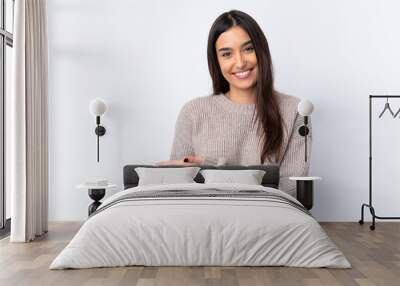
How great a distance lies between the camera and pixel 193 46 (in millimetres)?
6879

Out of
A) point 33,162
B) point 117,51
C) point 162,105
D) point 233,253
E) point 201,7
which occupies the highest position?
point 201,7

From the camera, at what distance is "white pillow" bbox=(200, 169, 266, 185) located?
18.5 ft

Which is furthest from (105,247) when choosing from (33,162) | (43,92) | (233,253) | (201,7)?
(201,7)

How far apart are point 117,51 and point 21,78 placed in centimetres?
160

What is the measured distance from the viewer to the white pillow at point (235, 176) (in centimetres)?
564

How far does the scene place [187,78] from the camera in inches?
271

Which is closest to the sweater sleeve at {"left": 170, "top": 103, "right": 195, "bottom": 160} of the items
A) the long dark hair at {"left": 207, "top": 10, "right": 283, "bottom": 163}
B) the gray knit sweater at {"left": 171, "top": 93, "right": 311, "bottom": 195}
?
the gray knit sweater at {"left": 171, "top": 93, "right": 311, "bottom": 195}

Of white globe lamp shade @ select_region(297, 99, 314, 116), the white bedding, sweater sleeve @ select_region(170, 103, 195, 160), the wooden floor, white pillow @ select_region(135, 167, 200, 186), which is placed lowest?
the wooden floor

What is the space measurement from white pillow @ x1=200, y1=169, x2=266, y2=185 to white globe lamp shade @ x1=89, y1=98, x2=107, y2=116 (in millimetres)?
1518

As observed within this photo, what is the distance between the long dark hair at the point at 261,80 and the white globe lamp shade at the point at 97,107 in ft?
4.04

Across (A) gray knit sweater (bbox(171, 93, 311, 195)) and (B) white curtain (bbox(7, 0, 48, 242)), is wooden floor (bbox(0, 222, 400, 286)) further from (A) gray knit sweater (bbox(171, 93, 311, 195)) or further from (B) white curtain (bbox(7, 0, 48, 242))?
(A) gray knit sweater (bbox(171, 93, 311, 195))

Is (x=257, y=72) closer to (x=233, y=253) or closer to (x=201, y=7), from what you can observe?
(x=201, y=7)

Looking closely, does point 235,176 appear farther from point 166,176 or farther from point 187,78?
point 187,78

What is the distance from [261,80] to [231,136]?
0.70 metres
